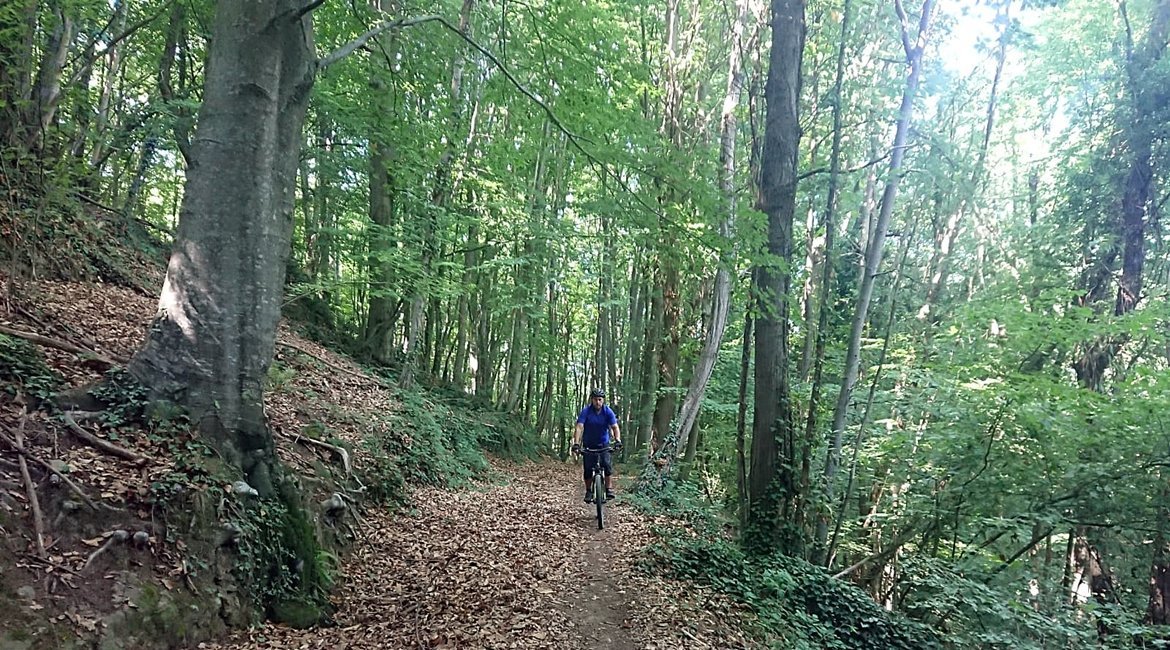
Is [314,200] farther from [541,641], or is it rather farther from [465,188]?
[541,641]

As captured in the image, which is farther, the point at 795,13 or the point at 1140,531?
the point at 1140,531

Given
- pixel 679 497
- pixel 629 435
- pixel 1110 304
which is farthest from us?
pixel 629 435

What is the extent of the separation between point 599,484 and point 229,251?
18.6ft

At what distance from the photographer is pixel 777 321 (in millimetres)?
7480

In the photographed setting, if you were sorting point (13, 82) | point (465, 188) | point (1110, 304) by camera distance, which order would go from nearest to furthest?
point (13, 82) → point (1110, 304) → point (465, 188)

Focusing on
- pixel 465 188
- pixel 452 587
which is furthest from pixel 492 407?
pixel 452 587

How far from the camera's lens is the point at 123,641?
11.6 feet

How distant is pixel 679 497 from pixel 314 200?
13.7 m

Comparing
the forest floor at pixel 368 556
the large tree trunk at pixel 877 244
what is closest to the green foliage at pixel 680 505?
the forest floor at pixel 368 556

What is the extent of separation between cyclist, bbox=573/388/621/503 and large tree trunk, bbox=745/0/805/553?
2208mm

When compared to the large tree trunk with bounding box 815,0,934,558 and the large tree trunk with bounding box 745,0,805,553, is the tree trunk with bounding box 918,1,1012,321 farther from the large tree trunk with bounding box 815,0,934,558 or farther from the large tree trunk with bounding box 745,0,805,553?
the large tree trunk with bounding box 745,0,805,553

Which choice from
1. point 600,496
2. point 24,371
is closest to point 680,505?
point 600,496

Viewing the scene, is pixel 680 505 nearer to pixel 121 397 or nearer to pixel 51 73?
pixel 121 397

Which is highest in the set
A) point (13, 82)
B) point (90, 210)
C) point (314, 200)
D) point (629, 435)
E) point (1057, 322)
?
point (314, 200)
